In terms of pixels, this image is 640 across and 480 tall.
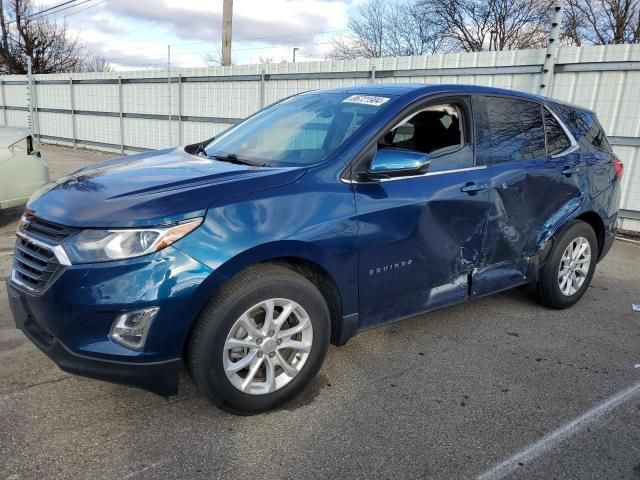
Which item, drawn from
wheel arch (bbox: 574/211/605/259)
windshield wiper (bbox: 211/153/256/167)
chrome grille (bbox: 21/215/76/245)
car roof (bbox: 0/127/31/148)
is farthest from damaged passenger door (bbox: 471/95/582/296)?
car roof (bbox: 0/127/31/148)

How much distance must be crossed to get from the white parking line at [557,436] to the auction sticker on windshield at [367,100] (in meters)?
2.11

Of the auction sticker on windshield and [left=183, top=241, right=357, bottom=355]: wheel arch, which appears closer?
[left=183, top=241, right=357, bottom=355]: wheel arch

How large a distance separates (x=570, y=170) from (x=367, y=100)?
1878 mm

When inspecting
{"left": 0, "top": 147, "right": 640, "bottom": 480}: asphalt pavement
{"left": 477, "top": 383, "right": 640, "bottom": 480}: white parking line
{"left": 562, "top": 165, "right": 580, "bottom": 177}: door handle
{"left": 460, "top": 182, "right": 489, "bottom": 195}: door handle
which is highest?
{"left": 562, "top": 165, "right": 580, "bottom": 177}: door handle

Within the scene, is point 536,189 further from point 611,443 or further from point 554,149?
point 611,443

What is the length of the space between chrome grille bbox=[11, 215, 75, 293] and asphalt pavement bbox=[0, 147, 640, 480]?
729 millimetres

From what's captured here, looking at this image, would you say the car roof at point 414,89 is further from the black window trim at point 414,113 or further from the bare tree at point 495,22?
the bare tree at point 495,22

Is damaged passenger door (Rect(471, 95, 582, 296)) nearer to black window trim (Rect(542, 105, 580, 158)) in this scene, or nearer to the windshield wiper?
black window trim (Rect(542, 105, 580, 158))

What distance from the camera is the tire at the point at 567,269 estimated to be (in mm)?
4219

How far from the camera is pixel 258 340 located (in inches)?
104

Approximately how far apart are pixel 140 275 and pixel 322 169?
1110mm

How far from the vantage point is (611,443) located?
2.63m

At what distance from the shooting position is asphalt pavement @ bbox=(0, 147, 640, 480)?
2396mm

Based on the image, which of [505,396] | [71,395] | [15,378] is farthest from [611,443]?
[15,378]
